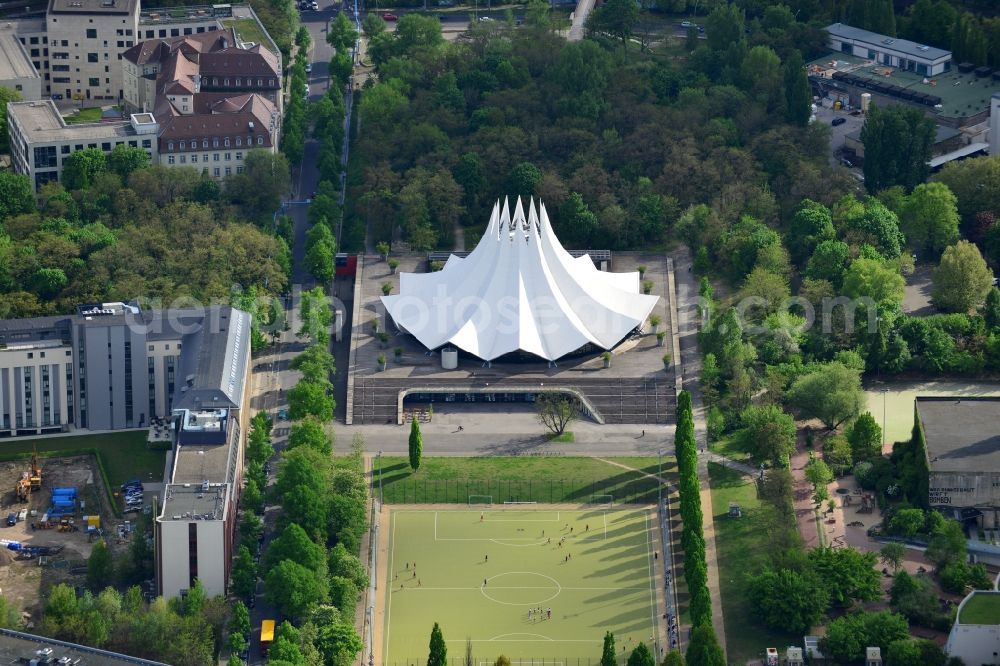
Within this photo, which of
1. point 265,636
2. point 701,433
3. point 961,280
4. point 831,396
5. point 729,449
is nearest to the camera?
point 265,636

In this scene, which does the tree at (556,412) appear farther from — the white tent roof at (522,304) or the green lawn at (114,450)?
the green lawn at (114,450)

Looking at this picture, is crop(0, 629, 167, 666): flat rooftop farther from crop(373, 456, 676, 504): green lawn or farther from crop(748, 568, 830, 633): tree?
crop(748, 568, 830, 633): tree

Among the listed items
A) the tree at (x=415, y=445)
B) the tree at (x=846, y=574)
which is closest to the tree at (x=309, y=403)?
the tree at (x=415, y=445)

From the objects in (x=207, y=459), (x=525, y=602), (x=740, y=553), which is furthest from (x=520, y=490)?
(x=207, y=459)

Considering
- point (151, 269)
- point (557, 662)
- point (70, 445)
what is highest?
point (151, 269)

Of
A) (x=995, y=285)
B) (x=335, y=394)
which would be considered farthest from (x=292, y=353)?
(x=995, y=285)

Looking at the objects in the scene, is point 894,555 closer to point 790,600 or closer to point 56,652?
point 790,600

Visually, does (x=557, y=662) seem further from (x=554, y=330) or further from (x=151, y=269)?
(x=151, y=269)
